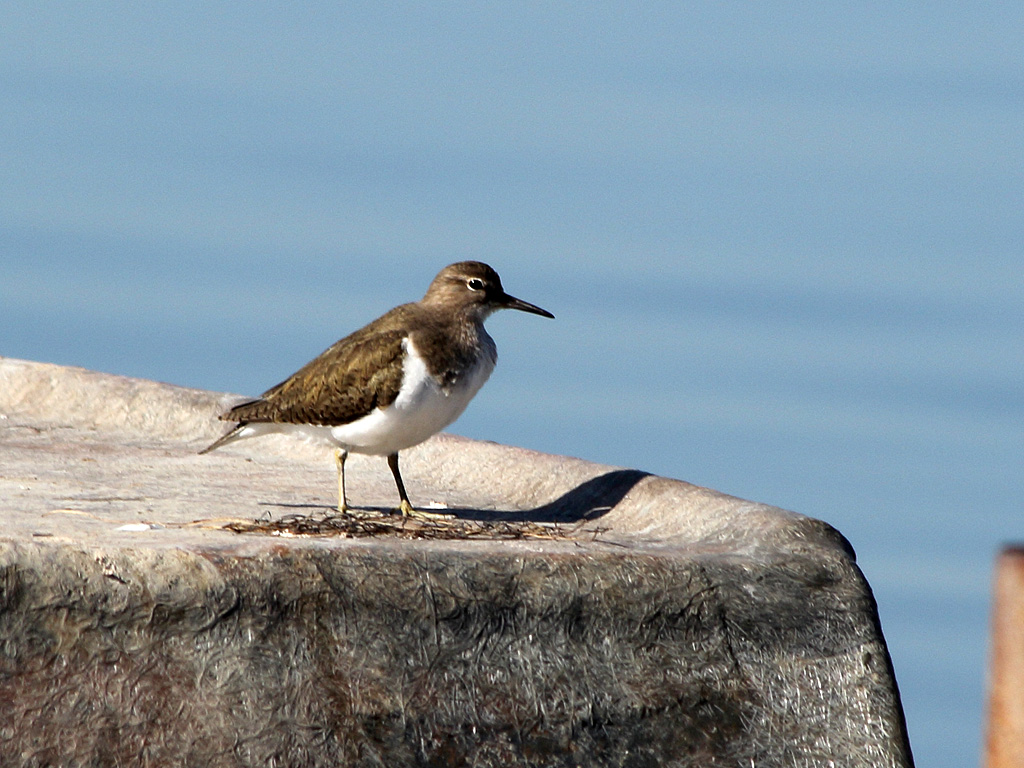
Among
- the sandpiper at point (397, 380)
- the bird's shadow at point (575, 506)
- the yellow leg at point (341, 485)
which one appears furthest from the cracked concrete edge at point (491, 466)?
the yellow leg at point (341, 485)

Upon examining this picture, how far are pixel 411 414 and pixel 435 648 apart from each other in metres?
2.20

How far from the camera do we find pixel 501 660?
6.16m

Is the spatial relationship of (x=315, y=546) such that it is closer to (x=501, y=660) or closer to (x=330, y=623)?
(x=330, y=623)

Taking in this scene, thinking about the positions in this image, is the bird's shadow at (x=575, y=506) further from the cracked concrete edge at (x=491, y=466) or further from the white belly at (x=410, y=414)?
the white belly at (x=410, y=414)

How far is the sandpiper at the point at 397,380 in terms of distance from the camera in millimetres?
8172

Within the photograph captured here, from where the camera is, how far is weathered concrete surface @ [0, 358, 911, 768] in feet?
18.4

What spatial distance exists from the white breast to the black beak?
0.71 m

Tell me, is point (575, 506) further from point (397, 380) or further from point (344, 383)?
point (344, 383)

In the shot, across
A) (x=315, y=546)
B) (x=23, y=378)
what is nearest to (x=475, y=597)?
(x=315, y=546)

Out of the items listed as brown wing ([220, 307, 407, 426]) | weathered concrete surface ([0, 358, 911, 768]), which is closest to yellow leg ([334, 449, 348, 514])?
brown wing ([220, 307, 407, 426])

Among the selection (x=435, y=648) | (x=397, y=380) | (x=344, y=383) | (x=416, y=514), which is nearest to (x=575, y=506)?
(x=416, y=514)

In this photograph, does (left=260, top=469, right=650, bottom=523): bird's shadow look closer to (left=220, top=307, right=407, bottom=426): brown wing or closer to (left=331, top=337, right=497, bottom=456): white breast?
(left=331, top=337, right=497, bottom=456): white breast

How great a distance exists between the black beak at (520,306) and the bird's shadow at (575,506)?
101 cm

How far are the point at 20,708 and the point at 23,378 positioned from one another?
21.0ft
